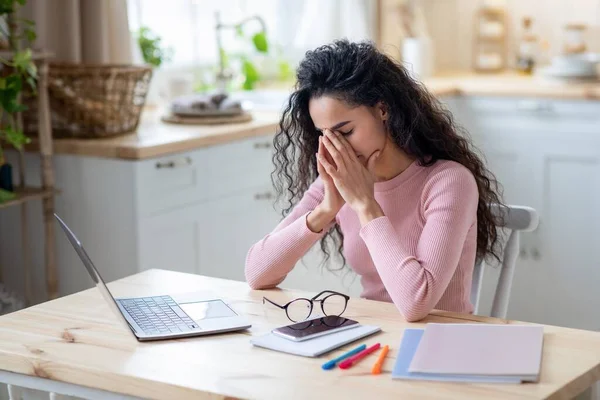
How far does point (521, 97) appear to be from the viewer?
3871 mm

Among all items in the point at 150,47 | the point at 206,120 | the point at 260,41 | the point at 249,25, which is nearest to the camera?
the point at 206,120

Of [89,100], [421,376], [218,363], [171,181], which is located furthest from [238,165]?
[421,376]

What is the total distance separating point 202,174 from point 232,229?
251 millimetres

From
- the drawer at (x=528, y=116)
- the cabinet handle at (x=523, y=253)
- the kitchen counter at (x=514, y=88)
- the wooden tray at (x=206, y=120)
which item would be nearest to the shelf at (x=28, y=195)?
the wooden tray at (x=206, y=120)

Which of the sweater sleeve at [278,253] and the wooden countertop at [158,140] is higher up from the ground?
the wooden countertop at [158,140]

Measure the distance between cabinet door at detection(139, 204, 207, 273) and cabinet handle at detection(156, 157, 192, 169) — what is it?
0.46ft

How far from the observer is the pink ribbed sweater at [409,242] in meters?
1.75

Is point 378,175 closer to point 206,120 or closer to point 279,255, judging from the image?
point 279,255

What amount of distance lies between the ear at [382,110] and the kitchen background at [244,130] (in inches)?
29.3

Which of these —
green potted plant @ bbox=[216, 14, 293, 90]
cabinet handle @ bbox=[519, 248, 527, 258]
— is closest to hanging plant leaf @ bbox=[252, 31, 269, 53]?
green potted plant @ bbox=[216, 14, 293, 90]

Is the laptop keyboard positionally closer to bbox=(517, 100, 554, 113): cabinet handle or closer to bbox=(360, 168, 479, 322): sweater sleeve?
bbox=(360, 168, 479, 322): sweater sleeve

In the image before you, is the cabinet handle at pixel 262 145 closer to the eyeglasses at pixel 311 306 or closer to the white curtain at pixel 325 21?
→ the white curtain at pixel 325 21

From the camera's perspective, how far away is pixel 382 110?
76.7 inches

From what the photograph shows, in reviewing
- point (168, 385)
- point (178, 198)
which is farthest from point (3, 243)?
point (168, 385)
